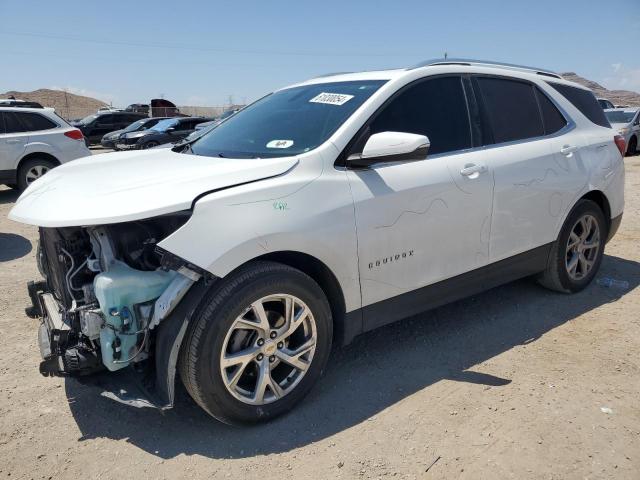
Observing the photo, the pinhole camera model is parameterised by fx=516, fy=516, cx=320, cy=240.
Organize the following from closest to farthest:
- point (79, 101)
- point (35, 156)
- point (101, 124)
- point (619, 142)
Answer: point (619, 142) < point (35, 156) < point (101, 124) < point (79, 101)

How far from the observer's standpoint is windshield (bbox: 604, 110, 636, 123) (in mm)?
16953

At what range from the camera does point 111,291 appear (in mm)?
2414

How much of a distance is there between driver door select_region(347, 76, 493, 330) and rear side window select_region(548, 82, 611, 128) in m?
1.38

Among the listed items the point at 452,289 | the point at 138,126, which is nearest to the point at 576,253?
the point at 452,289

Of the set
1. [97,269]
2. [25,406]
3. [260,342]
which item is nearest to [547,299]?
[260,342]

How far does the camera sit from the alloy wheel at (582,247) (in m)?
4.40

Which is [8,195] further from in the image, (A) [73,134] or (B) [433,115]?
(B) [433,115]

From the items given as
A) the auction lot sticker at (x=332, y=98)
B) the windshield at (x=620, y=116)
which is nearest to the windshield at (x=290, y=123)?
the auction lot sticker at (x=332, y=98)

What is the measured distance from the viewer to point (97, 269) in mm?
2588

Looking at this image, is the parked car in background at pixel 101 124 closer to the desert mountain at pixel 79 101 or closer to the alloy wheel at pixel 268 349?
the desert mountain at pixel 79 101

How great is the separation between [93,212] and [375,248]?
1.49m

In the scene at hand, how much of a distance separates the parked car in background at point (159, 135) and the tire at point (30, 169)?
27.9 feet

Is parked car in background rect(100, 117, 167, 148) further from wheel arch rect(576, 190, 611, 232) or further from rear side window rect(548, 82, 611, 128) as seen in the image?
wheel arch rect(576, 190, 611, 232)

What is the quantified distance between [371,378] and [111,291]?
1.68 metres
